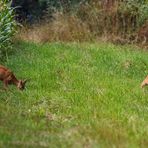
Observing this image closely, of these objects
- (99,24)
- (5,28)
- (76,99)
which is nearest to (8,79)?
(76,99)

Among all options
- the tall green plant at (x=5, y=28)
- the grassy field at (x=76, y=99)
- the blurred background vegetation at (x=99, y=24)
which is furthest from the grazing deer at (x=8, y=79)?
the blurred background vegetation at (x=99, y=24)

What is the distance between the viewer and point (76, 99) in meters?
10.6

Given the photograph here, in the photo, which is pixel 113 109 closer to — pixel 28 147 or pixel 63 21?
pixel 28 147

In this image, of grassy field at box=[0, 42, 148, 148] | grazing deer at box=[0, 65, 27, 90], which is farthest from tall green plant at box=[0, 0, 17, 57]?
grazing deer at box=[0, 65, 27, 90]

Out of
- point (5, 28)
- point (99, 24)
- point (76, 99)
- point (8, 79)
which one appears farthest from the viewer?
point (99, 24)

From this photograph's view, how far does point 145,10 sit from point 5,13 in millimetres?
5069

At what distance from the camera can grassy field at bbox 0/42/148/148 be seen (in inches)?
322

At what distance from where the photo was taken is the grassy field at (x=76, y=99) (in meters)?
8.19

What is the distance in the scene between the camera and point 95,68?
45.0 ft

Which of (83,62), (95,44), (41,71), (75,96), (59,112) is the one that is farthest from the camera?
(95,44)

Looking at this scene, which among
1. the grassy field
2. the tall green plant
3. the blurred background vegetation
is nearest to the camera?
the grassy field

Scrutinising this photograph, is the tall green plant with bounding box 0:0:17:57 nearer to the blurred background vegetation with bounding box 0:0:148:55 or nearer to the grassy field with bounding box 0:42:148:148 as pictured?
the grassy field with bounding box 0:42:148:148

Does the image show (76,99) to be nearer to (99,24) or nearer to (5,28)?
(5,28)

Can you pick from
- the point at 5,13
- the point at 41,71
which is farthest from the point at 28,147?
the point at 5,13
